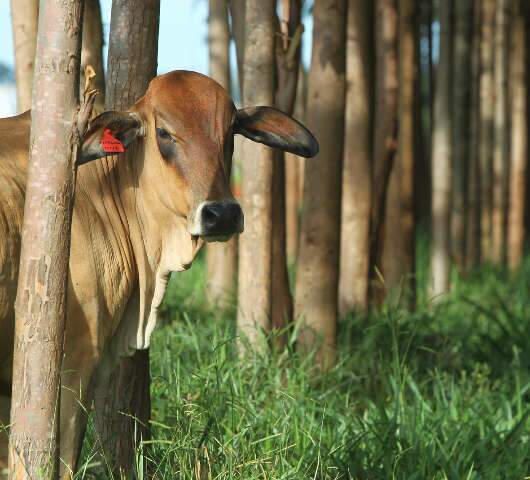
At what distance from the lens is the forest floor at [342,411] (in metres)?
3.88

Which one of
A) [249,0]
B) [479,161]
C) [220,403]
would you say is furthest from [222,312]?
[479,161]

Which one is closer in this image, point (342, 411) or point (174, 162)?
point (174, 162)

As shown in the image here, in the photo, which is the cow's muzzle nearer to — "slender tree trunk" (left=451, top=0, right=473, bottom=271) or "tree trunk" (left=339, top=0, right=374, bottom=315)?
"tree trunk" (left=339, top=0, right=374, bottom=315)

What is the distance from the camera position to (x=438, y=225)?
33.7 ft

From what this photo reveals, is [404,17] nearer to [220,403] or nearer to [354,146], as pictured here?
[354,146]

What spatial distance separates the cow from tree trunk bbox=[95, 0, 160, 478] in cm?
28

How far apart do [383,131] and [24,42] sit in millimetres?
3379

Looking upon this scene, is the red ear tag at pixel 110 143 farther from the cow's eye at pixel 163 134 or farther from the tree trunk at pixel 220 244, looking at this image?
the tree trunk at pixel 220 244

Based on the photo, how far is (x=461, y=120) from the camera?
1097cm

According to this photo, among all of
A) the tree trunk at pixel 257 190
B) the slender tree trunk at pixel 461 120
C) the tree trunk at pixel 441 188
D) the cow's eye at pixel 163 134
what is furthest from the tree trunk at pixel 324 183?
the slender tree trunk at pixel 461 120

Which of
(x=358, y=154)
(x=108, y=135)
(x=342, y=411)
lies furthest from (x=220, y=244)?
(x=108, y=135)

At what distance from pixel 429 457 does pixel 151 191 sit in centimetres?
167

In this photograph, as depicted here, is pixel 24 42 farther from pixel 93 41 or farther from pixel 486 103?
pixel 486 103

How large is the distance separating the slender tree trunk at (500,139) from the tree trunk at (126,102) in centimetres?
911
